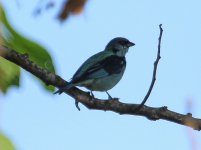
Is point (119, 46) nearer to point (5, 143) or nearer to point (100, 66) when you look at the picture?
point (100, 66)

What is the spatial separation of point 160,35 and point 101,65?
4.28 m

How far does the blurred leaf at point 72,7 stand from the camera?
3.72ft

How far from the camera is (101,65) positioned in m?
6.93

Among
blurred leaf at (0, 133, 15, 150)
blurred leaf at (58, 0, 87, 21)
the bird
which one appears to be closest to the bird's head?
the bird

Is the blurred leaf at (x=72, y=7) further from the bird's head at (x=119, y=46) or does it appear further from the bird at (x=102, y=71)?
the bird's head at (x=119, y=46)

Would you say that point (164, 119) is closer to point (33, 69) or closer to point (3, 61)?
point (33, 69)

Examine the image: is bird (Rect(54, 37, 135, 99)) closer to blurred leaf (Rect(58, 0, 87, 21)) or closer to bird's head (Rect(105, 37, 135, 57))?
bird's head (Rect(105, 37, 135, 57))

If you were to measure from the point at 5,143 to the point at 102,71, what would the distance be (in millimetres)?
5915

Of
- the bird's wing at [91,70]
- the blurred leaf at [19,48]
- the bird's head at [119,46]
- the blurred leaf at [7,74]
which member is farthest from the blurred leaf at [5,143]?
the bird's head at [119,46]

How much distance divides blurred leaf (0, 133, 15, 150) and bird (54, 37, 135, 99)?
4.83 meters

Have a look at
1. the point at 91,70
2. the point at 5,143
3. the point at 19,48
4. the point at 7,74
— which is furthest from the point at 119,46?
the point at 5,143

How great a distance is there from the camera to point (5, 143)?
2.97 ft

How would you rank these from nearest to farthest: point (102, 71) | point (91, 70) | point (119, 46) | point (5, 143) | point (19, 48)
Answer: point (5, 143) < point (19, 48) < point (91, 70) < point (102, 71) < point (119, 46)

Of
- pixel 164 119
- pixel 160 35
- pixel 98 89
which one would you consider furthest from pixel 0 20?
pixel 98 89
